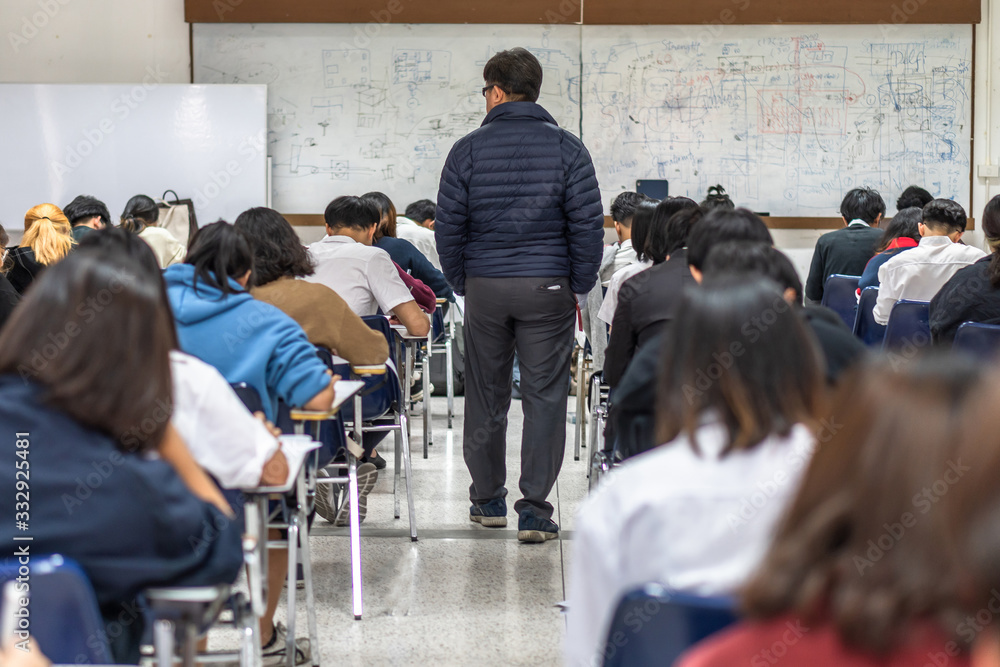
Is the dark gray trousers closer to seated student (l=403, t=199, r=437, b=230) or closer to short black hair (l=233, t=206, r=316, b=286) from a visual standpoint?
short black hair (l=233, t=206, r=316, b=286)

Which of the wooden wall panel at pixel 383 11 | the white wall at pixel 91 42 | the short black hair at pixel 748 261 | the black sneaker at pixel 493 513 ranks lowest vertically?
the black sneaker at pixel 493 513

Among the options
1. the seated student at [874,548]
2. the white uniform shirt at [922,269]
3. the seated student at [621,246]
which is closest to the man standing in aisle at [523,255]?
the seated student at [621,246]

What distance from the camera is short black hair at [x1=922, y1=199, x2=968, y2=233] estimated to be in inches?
174

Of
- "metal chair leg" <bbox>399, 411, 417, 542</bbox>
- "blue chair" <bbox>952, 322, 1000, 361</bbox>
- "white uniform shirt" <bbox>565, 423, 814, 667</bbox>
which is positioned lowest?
"metal chair leg" <bbox>399, 411, 417, 542</bbox>

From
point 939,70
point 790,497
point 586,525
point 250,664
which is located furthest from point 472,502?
point 939,70

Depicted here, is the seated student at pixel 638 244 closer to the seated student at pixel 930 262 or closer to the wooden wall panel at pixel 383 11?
the seated student at pixel 930 262

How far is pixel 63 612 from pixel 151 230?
4.56 m

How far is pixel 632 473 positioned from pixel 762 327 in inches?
9.6

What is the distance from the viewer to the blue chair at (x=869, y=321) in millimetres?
4367

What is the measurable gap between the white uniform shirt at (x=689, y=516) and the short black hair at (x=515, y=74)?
2.42 m

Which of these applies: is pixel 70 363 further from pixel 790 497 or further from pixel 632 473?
pixel 790 497

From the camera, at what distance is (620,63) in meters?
6.73

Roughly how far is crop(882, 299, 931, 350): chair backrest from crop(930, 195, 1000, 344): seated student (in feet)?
0.79

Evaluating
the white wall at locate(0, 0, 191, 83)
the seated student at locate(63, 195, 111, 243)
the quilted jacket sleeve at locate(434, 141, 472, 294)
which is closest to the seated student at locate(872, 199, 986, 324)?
the quilted jacket sleeve at locate(434, 141, 472, 294)
